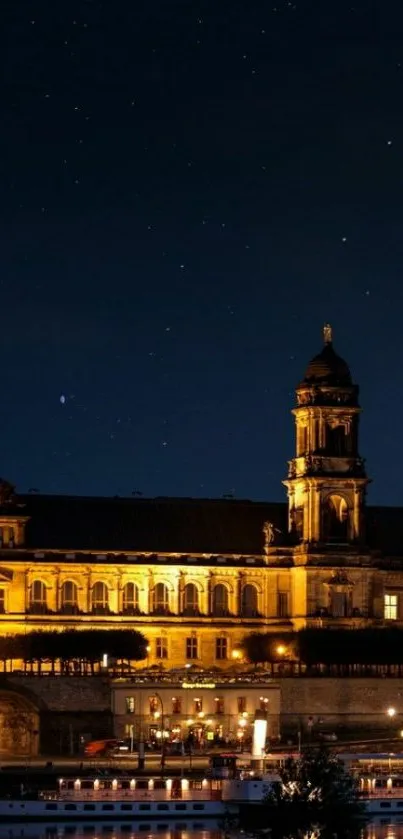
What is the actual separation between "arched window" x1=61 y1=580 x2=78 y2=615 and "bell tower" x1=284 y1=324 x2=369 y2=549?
11.9m

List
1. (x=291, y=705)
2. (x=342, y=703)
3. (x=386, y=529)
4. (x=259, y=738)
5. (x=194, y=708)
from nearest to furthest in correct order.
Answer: (x=259, y=738) < (x=194, y=708) < (x=291, y=705) < (x=342, y=703) < (x=386, y=529)

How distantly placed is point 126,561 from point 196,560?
3762 millimetres

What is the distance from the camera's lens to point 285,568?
152000mm

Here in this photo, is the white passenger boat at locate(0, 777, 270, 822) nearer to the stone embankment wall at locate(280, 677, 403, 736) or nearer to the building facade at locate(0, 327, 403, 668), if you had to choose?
the stone embankment wall at locate(280, 677, 403, 736)

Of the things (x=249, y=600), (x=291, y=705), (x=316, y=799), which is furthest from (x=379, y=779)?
(x=249, y=600)

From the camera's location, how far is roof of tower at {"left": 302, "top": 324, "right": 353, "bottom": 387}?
498 ft

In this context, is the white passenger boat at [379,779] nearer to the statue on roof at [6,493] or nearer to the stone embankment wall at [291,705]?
the stone embankment wall at [291,705]

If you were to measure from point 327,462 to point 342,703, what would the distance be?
15.6 metres

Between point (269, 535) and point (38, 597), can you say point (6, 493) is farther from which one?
point (269, 535)

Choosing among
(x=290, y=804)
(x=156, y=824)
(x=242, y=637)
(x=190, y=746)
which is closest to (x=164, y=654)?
(x=242, y=637)

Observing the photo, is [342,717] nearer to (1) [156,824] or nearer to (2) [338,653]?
(2) [338,653]

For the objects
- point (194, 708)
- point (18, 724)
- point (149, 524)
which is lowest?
point (18, 724)

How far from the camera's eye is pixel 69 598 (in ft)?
490

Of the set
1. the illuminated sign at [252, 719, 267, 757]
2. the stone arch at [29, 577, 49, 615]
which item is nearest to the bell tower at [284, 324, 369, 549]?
the stone arch at [29, 577, 49, 615]
